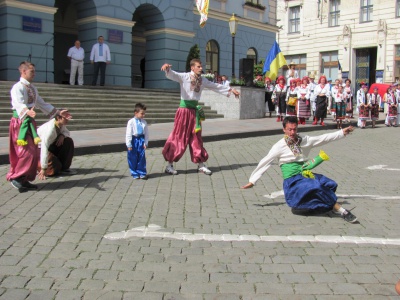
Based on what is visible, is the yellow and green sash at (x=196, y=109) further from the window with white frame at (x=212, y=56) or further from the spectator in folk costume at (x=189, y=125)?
the window with white frame at (x=212, y=56)

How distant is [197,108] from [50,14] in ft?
40.7

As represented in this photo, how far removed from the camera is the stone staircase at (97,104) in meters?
14.0

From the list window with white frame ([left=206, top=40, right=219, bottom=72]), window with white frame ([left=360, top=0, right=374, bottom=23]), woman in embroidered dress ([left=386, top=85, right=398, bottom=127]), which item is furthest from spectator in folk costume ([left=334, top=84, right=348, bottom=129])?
window with white frame ([left=360, top=0, right=374, bottom=23])

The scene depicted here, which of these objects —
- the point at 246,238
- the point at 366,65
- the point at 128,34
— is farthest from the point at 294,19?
the point at 246,238

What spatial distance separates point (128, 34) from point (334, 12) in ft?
73.1

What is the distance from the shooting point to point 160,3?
22.4 metres

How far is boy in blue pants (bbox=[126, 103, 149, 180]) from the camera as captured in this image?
7688 millimetres

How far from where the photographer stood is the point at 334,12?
38.1m

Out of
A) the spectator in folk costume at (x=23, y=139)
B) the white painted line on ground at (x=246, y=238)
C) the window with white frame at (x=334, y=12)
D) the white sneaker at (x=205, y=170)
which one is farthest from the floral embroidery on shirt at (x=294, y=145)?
the window with white frame at (x=334, y=12)

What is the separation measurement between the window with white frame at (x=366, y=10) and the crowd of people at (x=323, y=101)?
1768 centimetres

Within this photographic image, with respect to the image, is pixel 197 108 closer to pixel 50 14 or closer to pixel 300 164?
pixel 300 164

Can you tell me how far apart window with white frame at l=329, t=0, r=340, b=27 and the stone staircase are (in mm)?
22816

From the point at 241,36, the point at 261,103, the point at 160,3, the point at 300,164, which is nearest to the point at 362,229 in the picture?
the point at 300,164

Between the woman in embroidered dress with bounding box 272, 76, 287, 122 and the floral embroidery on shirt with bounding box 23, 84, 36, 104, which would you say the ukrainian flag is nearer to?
the woman in embroidered dress with bounding box 272, 76, 287, 122
